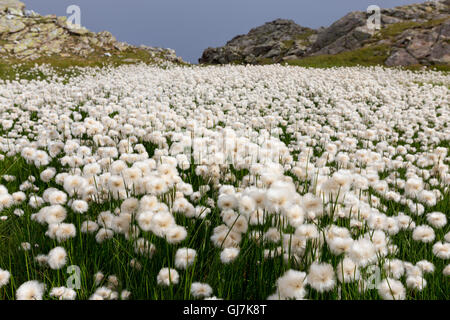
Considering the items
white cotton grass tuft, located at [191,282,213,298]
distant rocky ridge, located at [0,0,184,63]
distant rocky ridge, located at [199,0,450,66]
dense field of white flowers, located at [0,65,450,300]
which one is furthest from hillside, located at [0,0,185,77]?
white cotton grass tuft, located at [191,282,213,298]

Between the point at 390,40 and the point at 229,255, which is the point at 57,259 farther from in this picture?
the point at 390,40

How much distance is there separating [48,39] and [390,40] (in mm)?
49905

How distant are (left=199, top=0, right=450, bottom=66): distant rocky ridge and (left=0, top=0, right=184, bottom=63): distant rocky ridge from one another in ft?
52.5

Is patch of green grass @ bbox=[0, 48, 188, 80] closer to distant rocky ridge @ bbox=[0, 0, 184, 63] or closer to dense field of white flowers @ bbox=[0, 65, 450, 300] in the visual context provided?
distant rocky ridge @ bbox=[0, 0, 184, 63]

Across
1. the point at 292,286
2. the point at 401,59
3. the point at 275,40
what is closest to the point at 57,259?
the point at 292,286

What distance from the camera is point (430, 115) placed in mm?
11789

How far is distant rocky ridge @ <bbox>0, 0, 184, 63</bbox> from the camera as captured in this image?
1822 inches

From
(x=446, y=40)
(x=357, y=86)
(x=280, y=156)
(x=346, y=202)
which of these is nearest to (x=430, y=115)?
(x=357, y=86)

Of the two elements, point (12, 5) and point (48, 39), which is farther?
point (12, 5)

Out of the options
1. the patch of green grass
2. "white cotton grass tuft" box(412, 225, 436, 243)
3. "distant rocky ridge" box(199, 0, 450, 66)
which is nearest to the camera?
"white cotton grass tuft" box(412, 225, 436, 243)

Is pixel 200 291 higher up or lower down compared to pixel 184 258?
lower down

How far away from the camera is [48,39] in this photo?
49.7m

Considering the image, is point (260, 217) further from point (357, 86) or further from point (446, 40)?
point (446, 40)

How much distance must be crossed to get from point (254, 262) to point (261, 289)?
0.29 m
